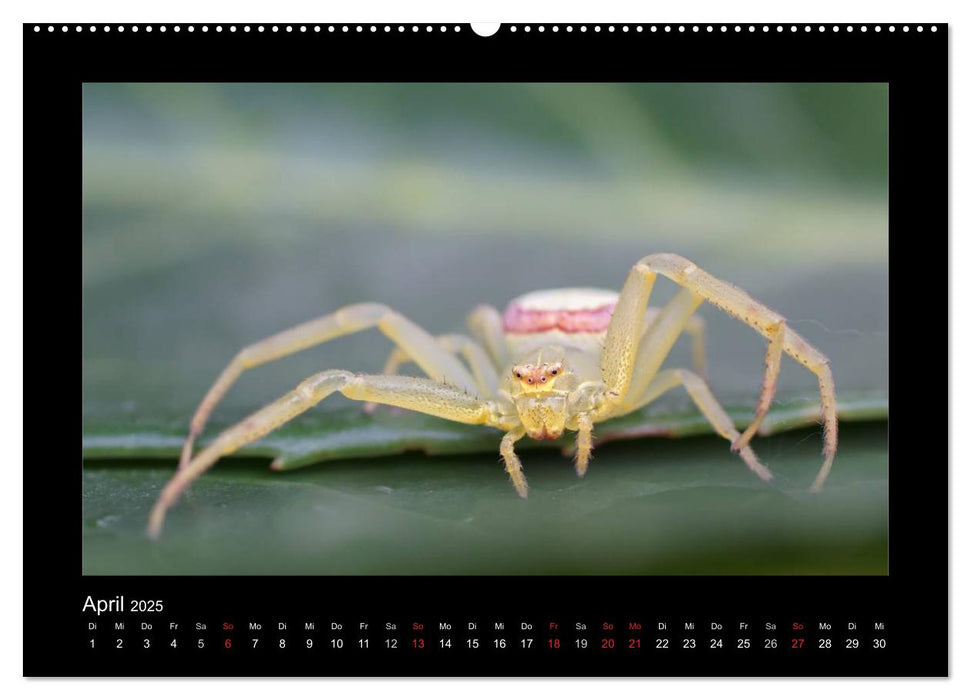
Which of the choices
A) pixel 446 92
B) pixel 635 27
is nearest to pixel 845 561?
pixel 635 27

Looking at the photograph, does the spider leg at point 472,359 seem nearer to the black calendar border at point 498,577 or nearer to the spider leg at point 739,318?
the spider leg at point 739,318

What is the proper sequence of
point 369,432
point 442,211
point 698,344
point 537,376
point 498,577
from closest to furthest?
point 498,577 < point 369,432 < point 537,376 < point 698,344 < point 442,211

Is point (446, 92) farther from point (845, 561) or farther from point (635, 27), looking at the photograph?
point (845, 561)

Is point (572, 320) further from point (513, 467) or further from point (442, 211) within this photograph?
point (442, 211)

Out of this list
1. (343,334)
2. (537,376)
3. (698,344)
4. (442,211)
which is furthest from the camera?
(442,211)

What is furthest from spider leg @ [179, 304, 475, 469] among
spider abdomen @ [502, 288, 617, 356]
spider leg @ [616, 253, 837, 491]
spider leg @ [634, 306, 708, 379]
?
spider leg @ [634, 306, 708, 379]

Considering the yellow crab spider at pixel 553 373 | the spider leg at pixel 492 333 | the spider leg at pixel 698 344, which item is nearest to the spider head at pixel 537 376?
the yellow crab spider at pixel 553 373

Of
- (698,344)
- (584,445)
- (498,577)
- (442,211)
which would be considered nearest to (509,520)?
(498,577)
